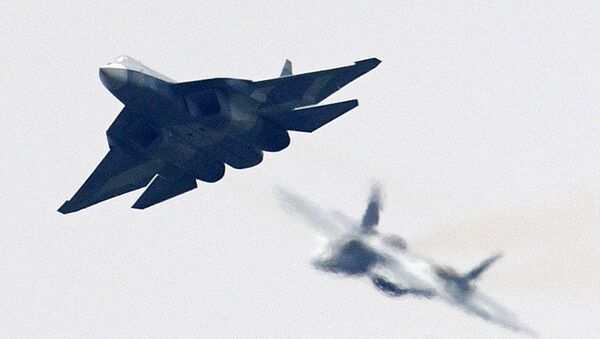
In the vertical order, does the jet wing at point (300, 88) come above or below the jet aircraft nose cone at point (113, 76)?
above

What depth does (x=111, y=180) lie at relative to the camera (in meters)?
71.6

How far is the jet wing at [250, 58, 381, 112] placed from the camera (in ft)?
209

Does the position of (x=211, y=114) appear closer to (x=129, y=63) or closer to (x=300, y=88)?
(x=300, y=88)

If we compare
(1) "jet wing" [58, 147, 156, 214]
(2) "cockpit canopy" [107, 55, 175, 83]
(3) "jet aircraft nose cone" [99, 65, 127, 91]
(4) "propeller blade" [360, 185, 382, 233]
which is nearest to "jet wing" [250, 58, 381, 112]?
(2) "cockpit canopy" [107, 55, 175, 83]

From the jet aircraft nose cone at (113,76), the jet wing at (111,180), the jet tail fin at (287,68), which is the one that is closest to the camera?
the jet aircraft nose cone at (113,76)

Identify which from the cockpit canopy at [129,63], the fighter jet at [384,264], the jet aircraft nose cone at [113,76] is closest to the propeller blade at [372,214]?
the fighter jet at [384,264]

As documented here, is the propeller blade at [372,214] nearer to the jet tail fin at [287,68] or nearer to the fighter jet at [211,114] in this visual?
the jet tail fin at [287,68]

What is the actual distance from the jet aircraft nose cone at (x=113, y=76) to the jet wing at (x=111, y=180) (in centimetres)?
737

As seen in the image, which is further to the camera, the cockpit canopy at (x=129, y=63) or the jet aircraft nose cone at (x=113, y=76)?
the cockpit canopy at (x=129, y=63)

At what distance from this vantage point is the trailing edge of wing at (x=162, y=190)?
70.2 metres

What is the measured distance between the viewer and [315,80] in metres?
63.9

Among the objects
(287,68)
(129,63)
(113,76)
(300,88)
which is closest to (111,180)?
(129,63)

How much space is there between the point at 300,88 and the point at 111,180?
1261 cm

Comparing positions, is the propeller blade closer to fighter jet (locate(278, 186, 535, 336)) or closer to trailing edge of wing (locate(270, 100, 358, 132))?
fighter jet (locate(278, 186, 535, 336))
